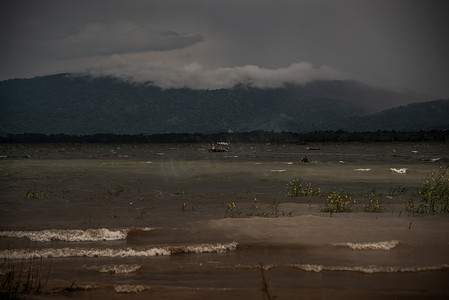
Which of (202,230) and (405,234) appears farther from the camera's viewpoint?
(202,230)

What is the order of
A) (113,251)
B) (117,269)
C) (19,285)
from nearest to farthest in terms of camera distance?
(19,285) < (117,269) < (113,251)

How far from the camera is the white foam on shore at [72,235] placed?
12.0 metres

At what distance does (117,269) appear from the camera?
898 cm

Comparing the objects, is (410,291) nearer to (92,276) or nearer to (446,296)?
(446,296)

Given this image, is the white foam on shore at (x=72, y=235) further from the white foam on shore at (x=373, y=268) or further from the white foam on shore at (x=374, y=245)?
the white foam on shore at (x=374, y=245)

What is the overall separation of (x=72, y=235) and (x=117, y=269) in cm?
403

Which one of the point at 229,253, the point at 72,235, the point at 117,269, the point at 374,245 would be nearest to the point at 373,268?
the point at 374,245

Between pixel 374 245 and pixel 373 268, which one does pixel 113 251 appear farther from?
pixel 374 245

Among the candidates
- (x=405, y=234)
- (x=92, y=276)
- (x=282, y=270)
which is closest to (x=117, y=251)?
(x=92, y=276)

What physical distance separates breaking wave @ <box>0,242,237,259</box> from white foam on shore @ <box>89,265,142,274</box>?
1.21 m

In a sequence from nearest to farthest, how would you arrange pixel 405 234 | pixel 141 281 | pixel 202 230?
pixel 141 281, pixel 405 234, pixel 202 230

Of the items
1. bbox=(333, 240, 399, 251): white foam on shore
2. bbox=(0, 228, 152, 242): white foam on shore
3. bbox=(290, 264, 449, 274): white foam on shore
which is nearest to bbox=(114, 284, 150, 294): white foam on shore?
bbox=(290, 264, 449, 274): white foam on shore

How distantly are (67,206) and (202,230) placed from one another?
10.4m

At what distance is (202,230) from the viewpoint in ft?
42.0
